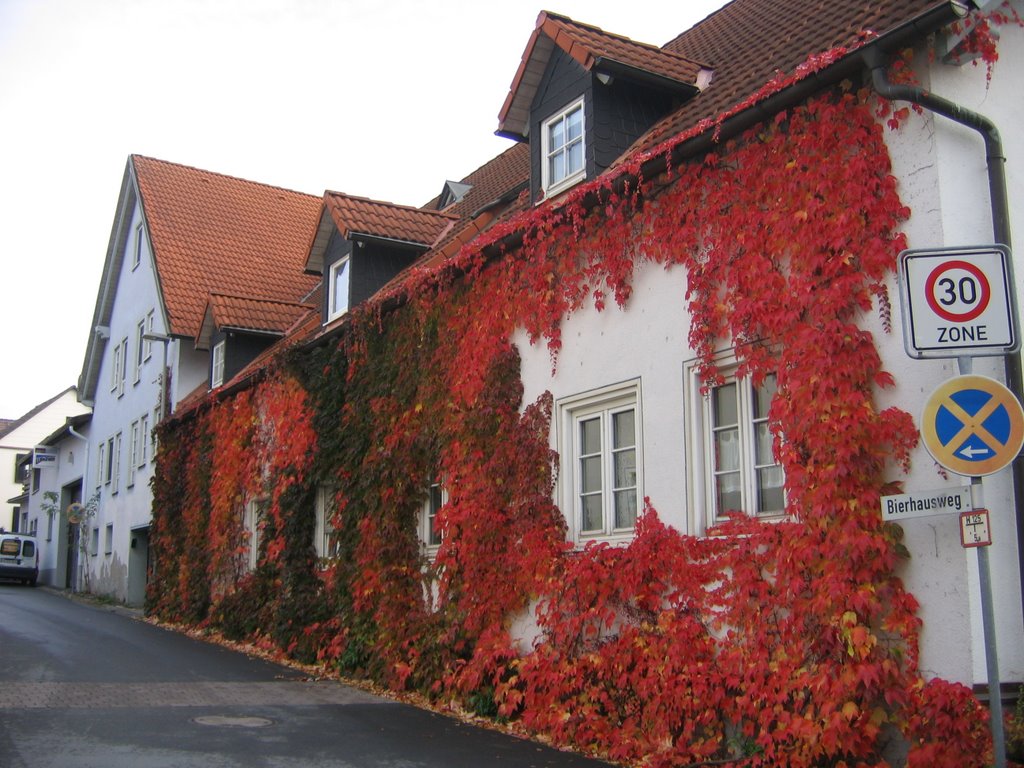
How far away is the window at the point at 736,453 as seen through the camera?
8656mm

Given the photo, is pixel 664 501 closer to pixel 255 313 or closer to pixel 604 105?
pixel 604 105

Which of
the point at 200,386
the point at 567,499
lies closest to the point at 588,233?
the point at 567,499

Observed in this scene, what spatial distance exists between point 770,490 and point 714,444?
2.56ft

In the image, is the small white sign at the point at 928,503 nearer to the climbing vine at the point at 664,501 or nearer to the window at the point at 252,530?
the climbing vine at the point at 664,501


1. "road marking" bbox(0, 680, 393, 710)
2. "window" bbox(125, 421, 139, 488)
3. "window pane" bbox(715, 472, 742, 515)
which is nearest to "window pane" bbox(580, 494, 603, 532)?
"window pane" bbox(715, 472, 742, 515)

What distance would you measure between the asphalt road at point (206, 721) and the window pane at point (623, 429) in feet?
9.57

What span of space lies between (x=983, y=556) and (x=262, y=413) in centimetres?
1564

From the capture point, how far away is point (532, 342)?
11695mm

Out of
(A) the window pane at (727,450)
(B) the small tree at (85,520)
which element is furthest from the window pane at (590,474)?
(B) the small tree at (85,520)

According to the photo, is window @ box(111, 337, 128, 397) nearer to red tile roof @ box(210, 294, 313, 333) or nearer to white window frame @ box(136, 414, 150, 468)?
white window frame @ box(136, 414, 150, 468)

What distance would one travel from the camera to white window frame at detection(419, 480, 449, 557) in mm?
13594

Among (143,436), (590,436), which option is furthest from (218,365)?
(590,436)

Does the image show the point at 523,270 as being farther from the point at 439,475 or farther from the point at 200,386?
the point at 200,386

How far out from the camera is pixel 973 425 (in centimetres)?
567
